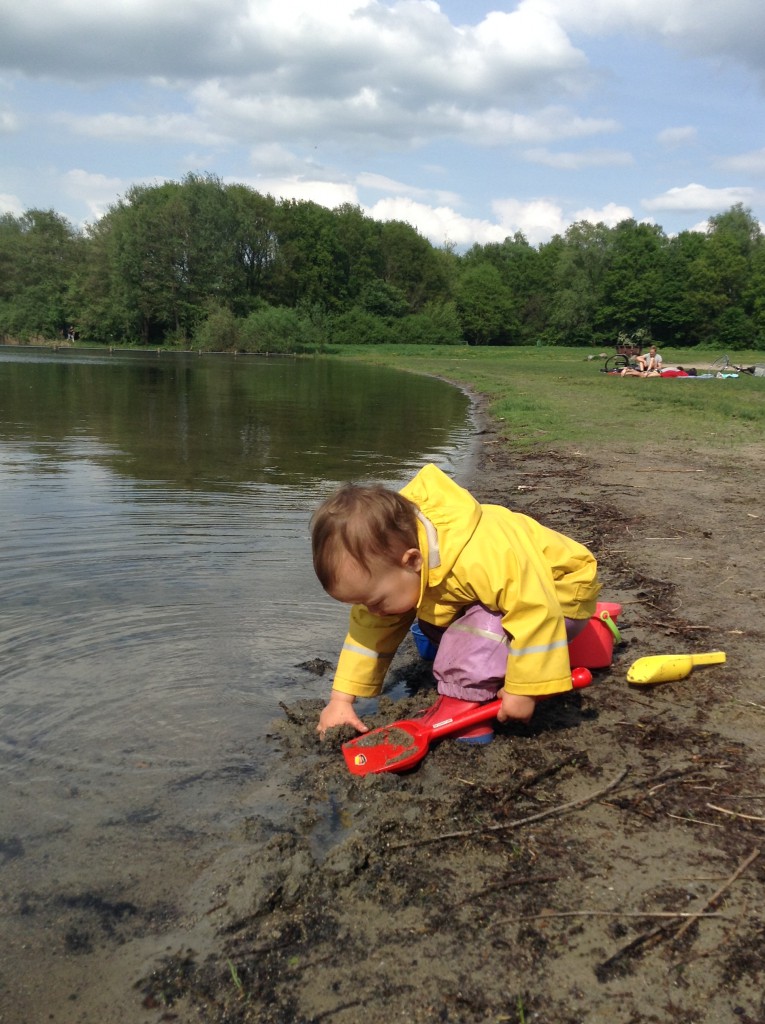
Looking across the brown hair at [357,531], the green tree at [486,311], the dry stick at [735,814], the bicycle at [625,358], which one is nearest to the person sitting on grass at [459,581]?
the brown hair at [357,531]

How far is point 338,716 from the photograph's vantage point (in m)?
3.09

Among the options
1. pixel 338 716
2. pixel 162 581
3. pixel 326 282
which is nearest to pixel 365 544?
pixel 338 716

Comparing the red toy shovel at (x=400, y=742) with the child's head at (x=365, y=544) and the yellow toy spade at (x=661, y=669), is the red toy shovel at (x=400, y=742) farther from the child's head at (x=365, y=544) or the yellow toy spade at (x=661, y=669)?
the yellow toy spade at (x=661, y=669)

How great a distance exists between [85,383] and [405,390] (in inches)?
352

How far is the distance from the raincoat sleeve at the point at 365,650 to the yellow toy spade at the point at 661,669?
93 centimetres

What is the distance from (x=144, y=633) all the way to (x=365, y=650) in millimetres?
1494

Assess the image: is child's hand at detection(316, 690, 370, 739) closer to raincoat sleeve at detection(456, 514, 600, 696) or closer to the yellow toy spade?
raincoat sleeve at detection(456, 514, 600, 696)

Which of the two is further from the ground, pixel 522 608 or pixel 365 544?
pixel 365 544

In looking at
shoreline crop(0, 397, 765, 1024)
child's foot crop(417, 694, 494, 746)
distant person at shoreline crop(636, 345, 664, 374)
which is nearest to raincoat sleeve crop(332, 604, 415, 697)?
shoreline crop(0, 397, 765, 1024)

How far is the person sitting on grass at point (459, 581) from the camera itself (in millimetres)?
2717

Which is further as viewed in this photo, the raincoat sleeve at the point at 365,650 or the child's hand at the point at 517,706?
the raincoat sleeve at the point at 365,650

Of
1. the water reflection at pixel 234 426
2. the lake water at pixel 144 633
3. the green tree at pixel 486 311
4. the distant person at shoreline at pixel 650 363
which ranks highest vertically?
the green tree at pixel 486 311

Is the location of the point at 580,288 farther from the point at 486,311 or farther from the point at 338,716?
the point at 338,716

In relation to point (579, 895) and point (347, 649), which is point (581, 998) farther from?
point (347, 649)
